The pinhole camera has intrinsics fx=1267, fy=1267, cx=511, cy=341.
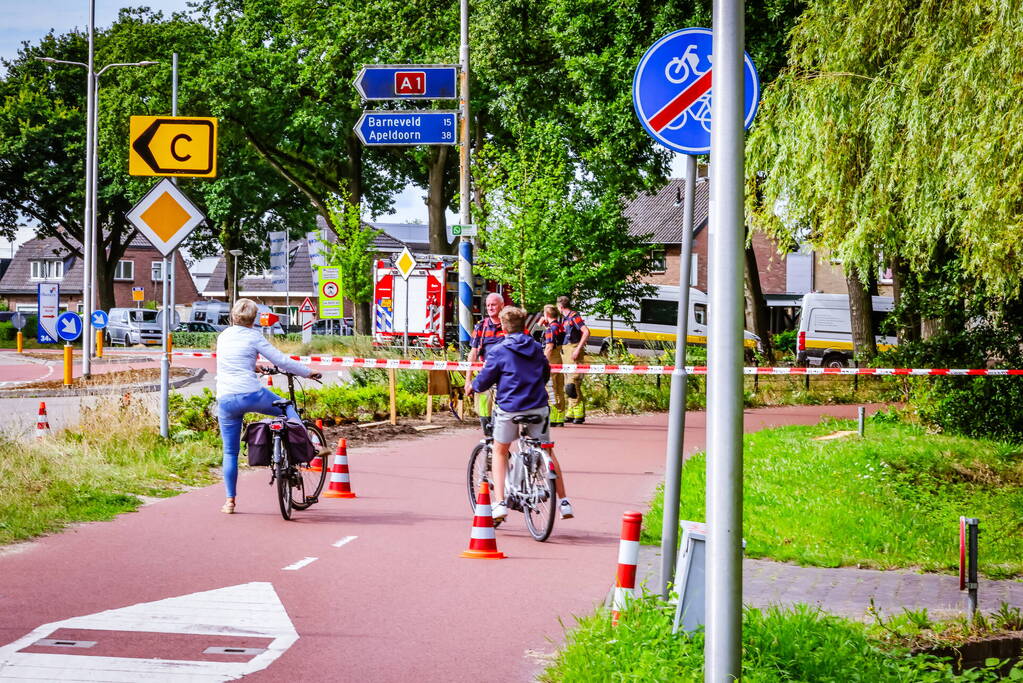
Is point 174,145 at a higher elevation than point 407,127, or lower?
lower

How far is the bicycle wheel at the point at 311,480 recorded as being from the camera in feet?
34.0

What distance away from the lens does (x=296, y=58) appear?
1612 inches

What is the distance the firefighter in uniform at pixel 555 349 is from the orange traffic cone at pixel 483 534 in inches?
408

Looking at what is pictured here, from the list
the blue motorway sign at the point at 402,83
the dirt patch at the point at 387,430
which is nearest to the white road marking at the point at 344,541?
the dirt patch at the point at 387,430

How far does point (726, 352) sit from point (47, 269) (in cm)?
9736

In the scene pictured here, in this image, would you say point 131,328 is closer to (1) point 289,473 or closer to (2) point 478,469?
Answer: (1) point 289,473

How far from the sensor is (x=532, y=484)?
9.41 meters

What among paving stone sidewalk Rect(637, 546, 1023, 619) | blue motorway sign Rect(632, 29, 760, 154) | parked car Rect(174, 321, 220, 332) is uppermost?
blue motorway sign Rect(632, 29, 760, 154)

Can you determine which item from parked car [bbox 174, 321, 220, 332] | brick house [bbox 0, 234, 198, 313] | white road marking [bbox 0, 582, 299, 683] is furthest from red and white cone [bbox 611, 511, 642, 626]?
brick house [bbox 0, 234, 198, 313]

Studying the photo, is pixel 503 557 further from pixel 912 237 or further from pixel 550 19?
pixel 550 19

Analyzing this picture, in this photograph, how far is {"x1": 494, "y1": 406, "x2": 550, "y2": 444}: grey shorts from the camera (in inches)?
376

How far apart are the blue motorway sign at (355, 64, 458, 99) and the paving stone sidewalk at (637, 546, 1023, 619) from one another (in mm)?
10711

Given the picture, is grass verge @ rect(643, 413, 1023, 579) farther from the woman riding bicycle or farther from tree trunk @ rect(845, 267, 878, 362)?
tree trunk @ rect(845, 267, 878, 362)

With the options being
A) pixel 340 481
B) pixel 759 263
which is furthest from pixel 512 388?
pixel 759 263
